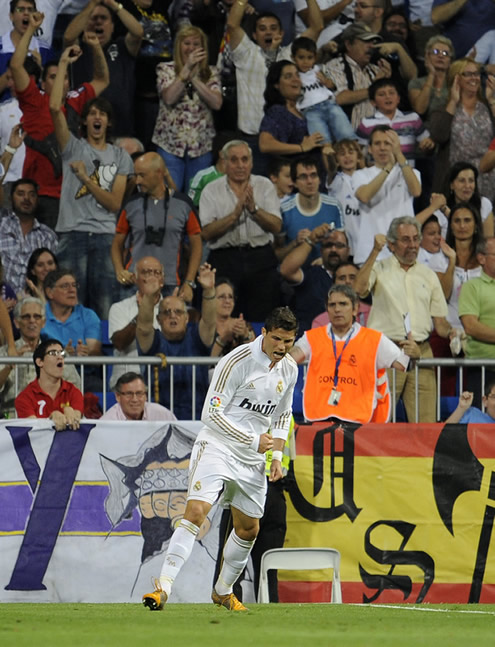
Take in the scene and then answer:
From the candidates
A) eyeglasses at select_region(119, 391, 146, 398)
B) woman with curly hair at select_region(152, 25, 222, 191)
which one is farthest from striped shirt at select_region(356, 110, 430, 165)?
eyeglasses at select_region(119, 391, 146, 398)

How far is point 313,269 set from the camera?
1341cm

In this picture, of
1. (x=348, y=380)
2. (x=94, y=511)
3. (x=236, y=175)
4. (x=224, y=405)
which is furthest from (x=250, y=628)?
(x=236, y=175)

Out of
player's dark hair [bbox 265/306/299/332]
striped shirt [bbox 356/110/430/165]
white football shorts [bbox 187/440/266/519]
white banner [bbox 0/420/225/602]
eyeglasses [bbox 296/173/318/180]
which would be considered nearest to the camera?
player's dark hair [bbox 265/306/299/332]

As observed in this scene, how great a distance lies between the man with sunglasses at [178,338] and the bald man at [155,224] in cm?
109

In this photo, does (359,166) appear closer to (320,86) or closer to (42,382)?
(320,86)

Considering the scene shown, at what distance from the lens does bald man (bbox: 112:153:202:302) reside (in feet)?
43.1

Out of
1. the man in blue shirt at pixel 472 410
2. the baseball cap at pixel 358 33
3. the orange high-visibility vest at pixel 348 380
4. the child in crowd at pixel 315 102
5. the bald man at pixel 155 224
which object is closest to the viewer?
the orange high-visibility vest at pixel 348 380

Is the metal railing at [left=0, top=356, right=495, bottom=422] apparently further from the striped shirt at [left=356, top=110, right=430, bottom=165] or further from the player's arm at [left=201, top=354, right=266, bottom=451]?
the striped shirt at [left=356, top=110, right=430, bottom=165]

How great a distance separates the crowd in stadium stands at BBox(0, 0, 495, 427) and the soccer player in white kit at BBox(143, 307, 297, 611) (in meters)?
2.43

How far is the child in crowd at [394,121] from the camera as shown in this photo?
14.6m

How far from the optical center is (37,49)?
14688 millimetres

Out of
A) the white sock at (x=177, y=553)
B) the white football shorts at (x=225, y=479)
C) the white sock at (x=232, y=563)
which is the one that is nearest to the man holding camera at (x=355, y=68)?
the white football shorts at (x=225, y=479)

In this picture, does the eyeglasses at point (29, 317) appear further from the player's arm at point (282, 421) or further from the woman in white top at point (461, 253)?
the woman in white top at point (461, 253)

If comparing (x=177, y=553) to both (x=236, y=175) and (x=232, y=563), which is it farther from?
(x=236, y=175)
